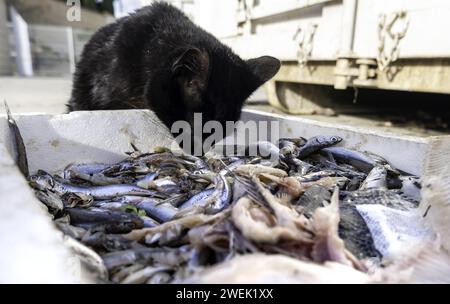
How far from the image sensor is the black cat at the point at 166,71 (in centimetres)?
271

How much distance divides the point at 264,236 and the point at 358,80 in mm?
4072

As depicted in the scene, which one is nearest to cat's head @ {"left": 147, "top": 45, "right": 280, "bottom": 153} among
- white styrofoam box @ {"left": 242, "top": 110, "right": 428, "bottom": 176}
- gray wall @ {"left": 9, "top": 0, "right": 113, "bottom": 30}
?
white styrofoam box @ {"left": 242, "top": 110, "right": 428, "bottom": 176}

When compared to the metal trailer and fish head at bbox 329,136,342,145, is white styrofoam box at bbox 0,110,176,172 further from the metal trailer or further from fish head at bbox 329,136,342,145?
the metal trailer

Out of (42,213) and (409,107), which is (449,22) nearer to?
(42,213)

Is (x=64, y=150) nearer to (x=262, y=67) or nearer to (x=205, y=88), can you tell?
(x=205, y=88)

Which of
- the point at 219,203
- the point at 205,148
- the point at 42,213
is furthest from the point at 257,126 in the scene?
the point at 42,213

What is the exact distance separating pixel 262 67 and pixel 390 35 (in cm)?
190

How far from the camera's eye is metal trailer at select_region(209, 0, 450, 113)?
3814 millimetres

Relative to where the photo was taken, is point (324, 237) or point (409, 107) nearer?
point (324, 237)

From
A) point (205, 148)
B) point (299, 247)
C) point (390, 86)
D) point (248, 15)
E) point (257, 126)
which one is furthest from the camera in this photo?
point (248, 15)

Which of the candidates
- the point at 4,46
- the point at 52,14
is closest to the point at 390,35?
the point at 4,46

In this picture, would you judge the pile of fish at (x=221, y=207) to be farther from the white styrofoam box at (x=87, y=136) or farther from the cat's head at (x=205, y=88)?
the cat's head at (x=205, y=88)

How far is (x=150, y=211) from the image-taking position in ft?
5.73
